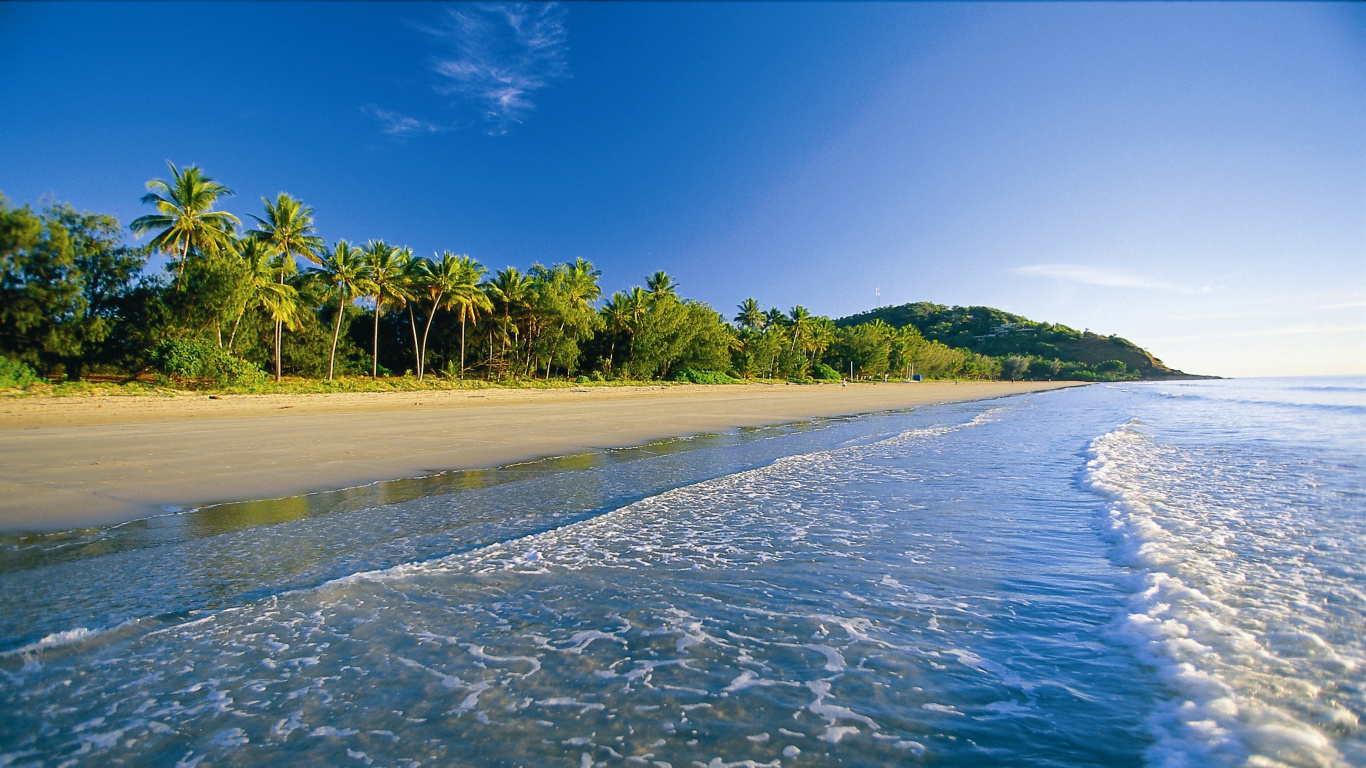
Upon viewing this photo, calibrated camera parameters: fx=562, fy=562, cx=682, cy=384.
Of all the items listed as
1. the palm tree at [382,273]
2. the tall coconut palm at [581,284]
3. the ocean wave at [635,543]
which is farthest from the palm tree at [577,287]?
the ocean wave at [635,543]

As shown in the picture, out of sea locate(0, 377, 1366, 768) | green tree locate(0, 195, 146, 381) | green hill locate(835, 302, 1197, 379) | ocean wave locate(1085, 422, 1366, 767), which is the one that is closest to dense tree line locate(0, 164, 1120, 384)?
green tree locate(0, 195, 146, 381)

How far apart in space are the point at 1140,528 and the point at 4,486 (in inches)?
523

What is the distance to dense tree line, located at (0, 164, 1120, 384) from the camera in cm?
2312

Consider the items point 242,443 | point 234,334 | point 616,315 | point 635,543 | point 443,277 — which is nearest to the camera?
point 635,543

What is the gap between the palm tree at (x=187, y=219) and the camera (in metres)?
26.0

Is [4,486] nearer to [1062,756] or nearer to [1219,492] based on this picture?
[1062,756]

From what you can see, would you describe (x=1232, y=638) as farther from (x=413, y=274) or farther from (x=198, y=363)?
(x=413, y=274)

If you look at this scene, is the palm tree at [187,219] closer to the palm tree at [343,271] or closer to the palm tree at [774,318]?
the palm tree at [343,271]

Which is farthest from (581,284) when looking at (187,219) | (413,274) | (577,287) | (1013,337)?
(1013,337)

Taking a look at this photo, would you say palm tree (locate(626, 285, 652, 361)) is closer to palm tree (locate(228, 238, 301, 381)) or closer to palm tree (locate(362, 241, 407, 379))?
palm tree (locate(362, 241, 407, 379))

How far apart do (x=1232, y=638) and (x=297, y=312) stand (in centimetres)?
4268

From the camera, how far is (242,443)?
435 inches

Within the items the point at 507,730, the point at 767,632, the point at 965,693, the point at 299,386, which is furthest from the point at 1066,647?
the point at 299,386

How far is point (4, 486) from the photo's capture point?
7.07 meters
